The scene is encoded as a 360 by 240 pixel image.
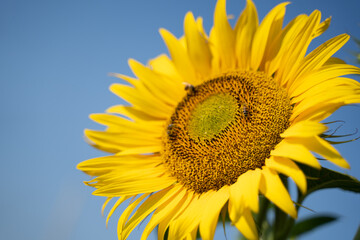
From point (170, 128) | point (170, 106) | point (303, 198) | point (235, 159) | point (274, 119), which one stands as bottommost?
point (303, 198)

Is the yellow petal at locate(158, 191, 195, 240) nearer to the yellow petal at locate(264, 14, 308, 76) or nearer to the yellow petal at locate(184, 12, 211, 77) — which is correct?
the yellow petal at locate(264, 14, 308, 76)

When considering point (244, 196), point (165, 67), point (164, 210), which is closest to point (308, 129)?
point (244, 196)

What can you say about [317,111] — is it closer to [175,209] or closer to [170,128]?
[175,209]

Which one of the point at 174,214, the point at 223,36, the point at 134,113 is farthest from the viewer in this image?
the point at 134,113

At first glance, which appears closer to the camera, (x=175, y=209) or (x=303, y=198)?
(x=175, y=209)

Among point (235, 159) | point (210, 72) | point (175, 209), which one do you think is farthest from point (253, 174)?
point (210, 72)

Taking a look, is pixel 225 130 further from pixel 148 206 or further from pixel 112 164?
pixel 112 164

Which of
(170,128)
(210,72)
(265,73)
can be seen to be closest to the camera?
(265,73)
